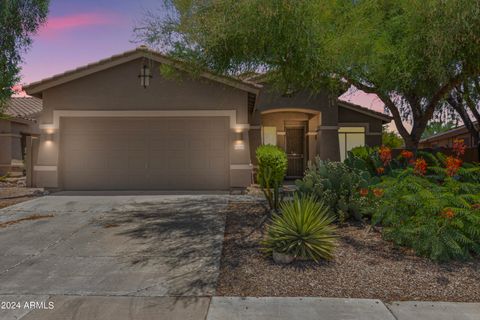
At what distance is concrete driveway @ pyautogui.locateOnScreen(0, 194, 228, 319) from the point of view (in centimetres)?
456

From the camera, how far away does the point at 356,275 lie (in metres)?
5.14

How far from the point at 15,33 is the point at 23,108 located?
10.2 meters

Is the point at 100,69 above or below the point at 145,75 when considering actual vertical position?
above

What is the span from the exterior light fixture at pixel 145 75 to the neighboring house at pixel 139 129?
0.11 feet

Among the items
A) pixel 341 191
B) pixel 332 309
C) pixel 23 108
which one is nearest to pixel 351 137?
Result: pixel 341 191

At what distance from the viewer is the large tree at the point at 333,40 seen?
7.17 metres

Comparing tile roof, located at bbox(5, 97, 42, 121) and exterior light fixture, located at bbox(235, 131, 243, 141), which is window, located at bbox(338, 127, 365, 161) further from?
tile roof, located at bbox(5, 97, 42, 121)

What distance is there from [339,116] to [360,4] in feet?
28.5

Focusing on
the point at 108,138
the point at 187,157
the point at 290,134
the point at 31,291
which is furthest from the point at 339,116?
the point at 31,291

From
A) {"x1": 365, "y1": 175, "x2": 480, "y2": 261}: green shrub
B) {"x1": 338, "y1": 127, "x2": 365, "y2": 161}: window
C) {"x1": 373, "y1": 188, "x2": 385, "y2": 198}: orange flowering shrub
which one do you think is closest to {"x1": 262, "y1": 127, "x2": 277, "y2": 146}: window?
{"x1": 338, "y1": 127, "x2": 365, "y2": 161}: window

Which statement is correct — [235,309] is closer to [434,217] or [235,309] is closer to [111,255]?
[111,255]

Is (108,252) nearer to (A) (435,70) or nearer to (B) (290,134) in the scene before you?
(A) (435,70)

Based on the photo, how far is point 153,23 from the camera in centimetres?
926

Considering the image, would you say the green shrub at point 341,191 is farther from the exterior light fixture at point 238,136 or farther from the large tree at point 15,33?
the large tree at point 15,33
